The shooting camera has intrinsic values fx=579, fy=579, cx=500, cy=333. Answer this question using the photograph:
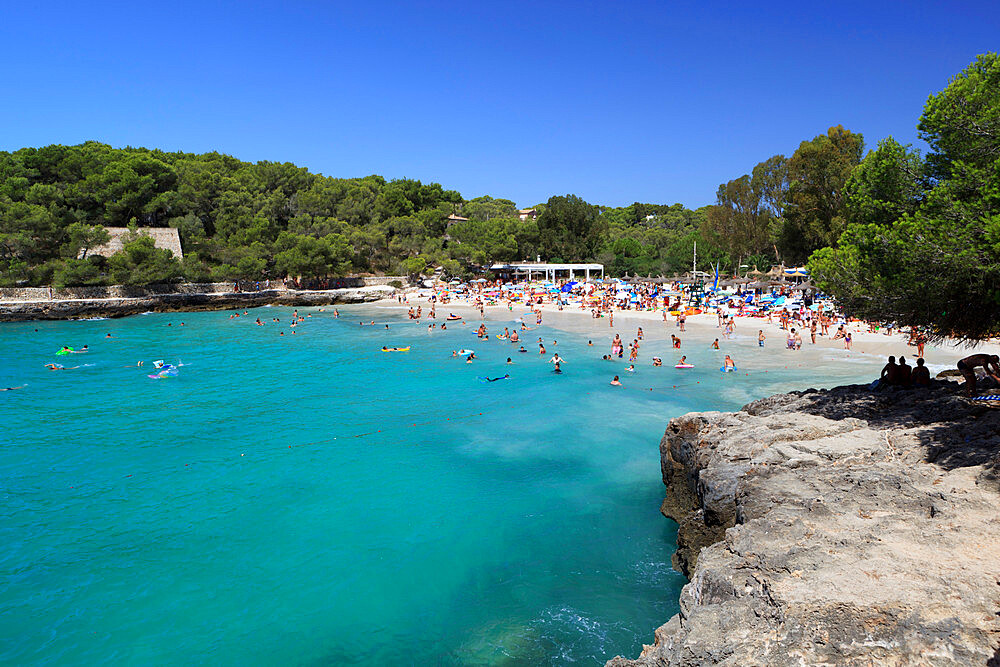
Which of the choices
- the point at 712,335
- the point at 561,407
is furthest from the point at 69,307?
the point at 712,335

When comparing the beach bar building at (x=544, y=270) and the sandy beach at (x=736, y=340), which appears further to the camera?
the beach bar building at (x=544, y=270)

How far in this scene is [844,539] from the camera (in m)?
6.16

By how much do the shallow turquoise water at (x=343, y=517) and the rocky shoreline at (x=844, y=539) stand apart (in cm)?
200

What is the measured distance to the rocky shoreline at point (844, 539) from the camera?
470cm

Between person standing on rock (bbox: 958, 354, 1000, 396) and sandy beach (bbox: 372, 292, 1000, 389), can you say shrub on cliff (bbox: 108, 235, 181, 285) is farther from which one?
person standing on rock (bbox: 958, 354, 1000, 396)

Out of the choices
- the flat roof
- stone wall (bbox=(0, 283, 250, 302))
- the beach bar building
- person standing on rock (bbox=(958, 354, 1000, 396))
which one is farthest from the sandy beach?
stone wall (bbox=(0, 283, 250, 302))

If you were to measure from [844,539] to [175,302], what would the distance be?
5579 centimetres

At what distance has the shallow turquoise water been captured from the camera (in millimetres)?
8148

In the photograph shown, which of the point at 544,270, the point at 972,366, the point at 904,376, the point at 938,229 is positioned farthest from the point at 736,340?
the point at 544,270

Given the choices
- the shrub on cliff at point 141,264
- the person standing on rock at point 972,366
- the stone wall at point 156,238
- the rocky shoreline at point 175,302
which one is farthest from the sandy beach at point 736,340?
the stone wall at point 156,238

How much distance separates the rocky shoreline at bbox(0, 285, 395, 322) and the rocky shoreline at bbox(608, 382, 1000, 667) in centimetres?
5110

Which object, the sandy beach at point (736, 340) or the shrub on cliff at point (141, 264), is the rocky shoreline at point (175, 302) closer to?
the shrub on cliff at point (141, 264)

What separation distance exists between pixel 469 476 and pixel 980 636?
33.8ft

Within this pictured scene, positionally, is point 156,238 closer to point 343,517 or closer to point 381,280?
point 381,280
